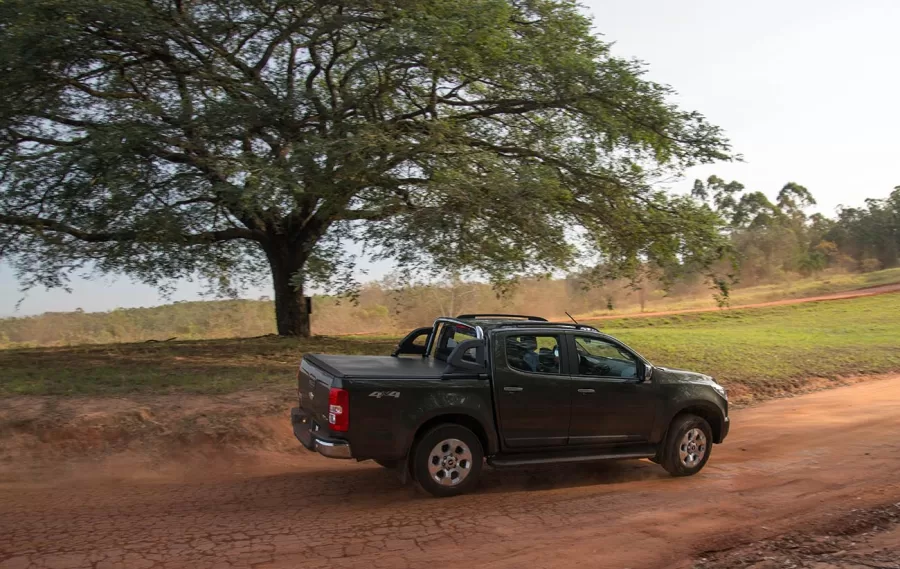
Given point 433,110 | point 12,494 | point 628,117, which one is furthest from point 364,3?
point 12,494

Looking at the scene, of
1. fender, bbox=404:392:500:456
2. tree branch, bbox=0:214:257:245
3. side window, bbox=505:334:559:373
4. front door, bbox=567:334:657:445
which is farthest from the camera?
tree branch, bbox=0:214:257:245

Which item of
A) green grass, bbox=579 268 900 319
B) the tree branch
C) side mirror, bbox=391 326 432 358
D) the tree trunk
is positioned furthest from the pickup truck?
green grass, bbox=579 268 900 319

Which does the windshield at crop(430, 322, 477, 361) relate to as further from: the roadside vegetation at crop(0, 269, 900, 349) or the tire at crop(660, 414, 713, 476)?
the roadside vegetation at crop(0, 269, 900, 349)

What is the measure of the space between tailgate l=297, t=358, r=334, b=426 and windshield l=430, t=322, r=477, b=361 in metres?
1.49

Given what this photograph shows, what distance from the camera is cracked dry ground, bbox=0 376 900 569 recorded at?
5.20m

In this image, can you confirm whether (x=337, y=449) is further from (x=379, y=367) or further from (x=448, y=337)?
(x=448, y=337)

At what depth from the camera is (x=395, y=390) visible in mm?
6434

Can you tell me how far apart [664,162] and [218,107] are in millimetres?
8711

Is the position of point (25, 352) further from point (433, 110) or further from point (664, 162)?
point (664, 162)

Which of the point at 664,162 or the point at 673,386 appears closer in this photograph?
the point at 673,386

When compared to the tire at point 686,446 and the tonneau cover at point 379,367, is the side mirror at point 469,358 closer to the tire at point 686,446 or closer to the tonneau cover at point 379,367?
the tonneau cover at point 379,367

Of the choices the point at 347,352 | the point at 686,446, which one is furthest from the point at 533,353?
the point at 347,352

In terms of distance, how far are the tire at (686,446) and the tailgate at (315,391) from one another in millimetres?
3723

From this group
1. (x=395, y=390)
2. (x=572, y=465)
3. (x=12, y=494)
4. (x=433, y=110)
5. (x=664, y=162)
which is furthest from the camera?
(x=664, y=162)
